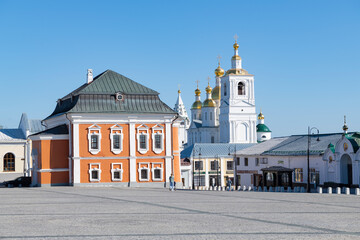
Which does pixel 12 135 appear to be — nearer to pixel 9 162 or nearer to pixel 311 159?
pixel 9 162

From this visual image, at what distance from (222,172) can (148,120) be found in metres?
49.4

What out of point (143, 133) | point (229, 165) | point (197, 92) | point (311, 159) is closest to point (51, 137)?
point (143, 133)

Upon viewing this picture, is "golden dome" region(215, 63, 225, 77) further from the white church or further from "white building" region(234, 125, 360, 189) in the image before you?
"white building" region(234, 125, 360, 189)

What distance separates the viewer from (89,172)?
50.1 metres

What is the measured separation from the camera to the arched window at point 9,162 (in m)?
65.8

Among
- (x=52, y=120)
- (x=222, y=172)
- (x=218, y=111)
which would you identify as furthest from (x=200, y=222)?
(x=218, y=111)

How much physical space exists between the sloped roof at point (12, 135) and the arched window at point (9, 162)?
1.68 metres

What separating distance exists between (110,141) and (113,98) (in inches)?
134

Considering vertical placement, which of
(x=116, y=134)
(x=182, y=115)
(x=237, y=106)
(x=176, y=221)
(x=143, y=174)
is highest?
(x=182, y=115)

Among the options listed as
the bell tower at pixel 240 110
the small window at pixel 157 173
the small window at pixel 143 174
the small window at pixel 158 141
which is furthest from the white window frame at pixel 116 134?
the bell tower at pixel 240 110

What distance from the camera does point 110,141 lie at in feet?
166

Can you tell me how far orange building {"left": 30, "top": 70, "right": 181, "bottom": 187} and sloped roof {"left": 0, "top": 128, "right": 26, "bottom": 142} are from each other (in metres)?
16.6

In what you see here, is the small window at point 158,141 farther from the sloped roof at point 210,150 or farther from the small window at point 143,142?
the sloped roof at point 210,150

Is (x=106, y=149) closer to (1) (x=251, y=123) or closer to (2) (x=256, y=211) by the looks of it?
(2) (x=256, y=211)
